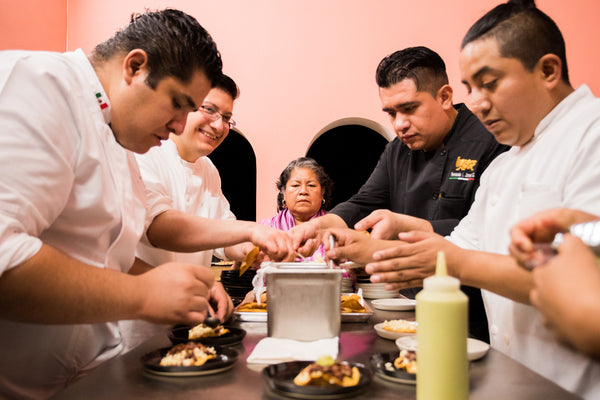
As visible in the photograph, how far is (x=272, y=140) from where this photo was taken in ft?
15.4

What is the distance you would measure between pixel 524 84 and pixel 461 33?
3.54 m

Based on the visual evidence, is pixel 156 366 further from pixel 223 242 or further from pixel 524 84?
pixel 524 84

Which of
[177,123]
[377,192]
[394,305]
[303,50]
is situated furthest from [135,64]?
[303,50]

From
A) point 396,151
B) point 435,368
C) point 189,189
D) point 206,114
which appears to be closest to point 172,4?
point 206,114

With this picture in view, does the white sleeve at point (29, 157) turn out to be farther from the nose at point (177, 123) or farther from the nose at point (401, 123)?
the nose at point (401, 123)

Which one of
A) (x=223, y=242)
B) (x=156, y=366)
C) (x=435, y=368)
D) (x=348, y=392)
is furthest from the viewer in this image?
(x=223, y=242)

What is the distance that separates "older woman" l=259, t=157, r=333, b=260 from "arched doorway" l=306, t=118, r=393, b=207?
2.57 metres

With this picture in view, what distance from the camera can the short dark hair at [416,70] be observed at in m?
2.61

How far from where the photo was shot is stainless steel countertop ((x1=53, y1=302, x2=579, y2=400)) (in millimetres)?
924

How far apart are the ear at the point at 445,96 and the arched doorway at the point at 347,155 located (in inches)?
162

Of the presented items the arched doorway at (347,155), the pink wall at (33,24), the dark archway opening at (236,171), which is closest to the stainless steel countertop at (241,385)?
the pink wall at (33,24)

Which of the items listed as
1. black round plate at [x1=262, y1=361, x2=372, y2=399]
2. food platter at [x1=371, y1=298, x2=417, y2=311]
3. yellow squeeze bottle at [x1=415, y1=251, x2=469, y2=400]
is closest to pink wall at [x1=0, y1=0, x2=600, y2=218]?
food platter at [x1=371, y1=298, x2=417, y2=311]

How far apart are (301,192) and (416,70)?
1.74 metres

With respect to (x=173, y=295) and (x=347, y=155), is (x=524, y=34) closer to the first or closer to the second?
(x=173, y=295)
